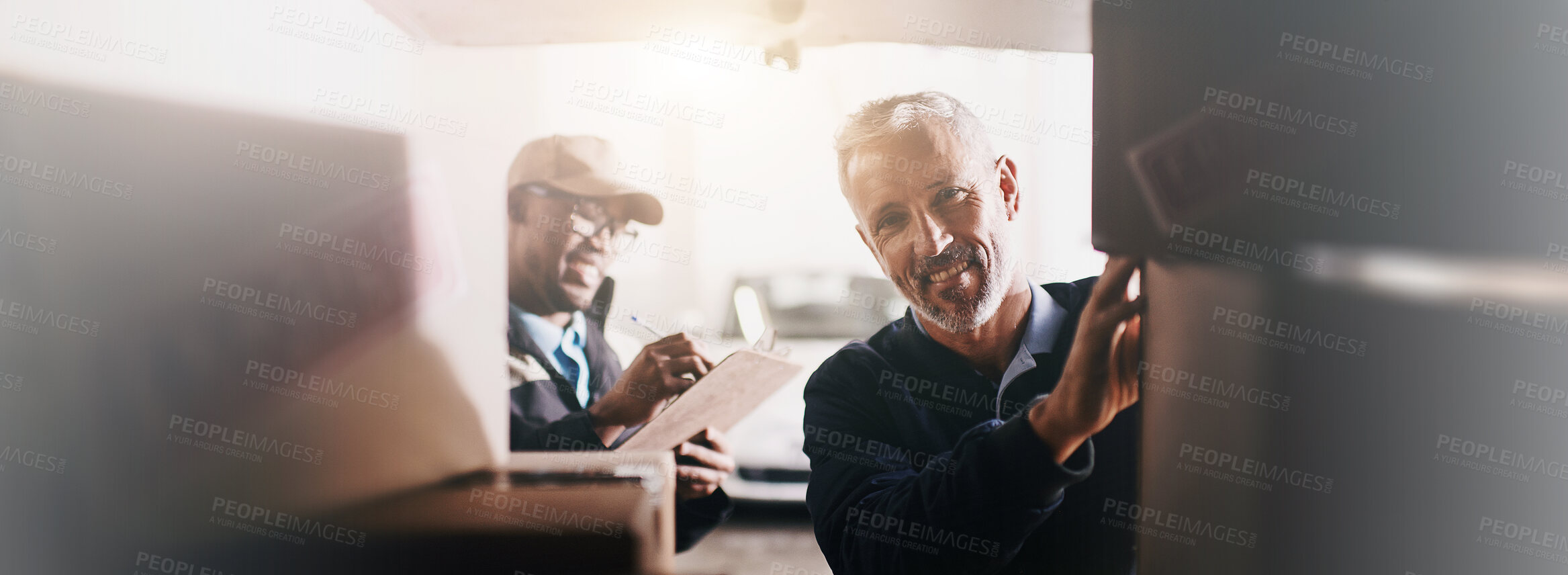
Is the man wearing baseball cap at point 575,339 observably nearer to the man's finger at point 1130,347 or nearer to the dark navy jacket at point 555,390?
the dark navy jacket at point 555,390

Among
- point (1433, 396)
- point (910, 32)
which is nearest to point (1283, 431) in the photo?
point (1433, 396)

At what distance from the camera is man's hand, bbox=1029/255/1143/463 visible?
74.1 inches

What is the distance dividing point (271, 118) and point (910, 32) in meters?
1.70

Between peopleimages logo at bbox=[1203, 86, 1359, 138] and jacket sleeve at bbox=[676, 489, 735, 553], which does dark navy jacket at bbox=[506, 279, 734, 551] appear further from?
peopleimages logo at bbox=[1203, 86, 1359, 138]

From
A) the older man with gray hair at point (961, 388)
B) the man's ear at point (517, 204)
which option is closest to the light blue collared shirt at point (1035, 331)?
the older man with gray hair at point (961, 388)

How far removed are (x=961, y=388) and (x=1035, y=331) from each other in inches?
9.3

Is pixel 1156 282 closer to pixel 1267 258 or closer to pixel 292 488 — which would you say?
pixel 1267 258

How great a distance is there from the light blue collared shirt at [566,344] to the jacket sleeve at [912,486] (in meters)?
0.57

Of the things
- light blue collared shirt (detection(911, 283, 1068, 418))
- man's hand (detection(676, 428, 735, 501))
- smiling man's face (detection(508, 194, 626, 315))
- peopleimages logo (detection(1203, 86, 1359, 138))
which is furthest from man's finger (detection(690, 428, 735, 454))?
peopleimages logo (detection(1203, 86, 1359, 138))

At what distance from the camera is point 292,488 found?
78.4 inches

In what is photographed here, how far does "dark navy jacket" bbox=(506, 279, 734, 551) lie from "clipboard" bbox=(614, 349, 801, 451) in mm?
130

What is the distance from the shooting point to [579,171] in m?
1.90

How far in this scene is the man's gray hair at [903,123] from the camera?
6.19 feet

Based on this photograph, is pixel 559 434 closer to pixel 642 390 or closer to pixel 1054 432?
pixel 642 390
